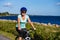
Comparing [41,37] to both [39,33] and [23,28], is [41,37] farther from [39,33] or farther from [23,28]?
[23,28]

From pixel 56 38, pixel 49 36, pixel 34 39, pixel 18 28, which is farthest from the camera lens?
pixel 34 39

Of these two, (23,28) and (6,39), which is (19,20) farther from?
(6,39)

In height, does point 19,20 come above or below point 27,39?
above

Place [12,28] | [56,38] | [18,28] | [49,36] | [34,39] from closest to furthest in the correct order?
[18,28], [56,38], [49,36], [34,39], [12,28]

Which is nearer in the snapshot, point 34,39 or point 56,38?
point 56,38

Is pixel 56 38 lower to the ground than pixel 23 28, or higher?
lower

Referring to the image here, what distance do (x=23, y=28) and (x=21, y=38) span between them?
19.6 inches

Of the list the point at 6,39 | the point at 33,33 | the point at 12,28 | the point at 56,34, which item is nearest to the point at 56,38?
the point at 56,34

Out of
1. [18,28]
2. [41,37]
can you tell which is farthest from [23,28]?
[41,37]

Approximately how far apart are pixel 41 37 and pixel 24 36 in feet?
17.2

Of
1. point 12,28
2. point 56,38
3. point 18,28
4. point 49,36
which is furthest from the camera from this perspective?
point 12,28

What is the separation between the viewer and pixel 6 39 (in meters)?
17.2

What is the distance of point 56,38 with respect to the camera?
14.4m

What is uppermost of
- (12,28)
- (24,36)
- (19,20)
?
(19,20)
